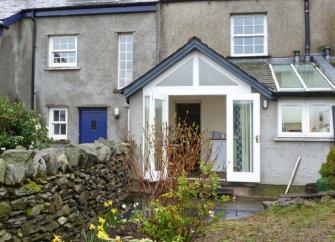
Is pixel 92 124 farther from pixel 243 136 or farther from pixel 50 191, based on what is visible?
pixel 50 191

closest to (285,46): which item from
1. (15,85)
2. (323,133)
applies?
(323,133)

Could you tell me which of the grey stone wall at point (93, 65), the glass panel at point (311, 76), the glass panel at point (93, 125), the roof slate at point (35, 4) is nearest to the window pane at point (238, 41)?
the glass panel at point (311, 76)

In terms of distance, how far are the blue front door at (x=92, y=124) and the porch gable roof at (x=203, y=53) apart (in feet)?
13.5

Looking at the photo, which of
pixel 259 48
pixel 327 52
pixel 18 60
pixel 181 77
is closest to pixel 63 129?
pixel 18 60

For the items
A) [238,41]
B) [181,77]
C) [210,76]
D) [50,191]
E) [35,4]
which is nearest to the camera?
[50,191]

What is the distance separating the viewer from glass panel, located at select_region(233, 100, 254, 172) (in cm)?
1164

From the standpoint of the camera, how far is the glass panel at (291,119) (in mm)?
11617

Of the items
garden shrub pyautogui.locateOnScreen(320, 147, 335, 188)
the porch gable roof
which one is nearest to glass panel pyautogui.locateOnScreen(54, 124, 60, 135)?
the porch gable roof

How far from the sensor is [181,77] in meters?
12.2

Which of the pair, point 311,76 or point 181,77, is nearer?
point 181,77

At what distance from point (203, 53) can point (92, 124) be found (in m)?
6.46

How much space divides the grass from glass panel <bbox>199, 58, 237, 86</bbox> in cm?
450

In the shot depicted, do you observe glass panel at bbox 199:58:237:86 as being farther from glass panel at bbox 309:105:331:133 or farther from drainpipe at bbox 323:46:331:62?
drainpipe at bbox 323:46:331:62

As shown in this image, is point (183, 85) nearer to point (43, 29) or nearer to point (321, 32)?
point (321, 32)
